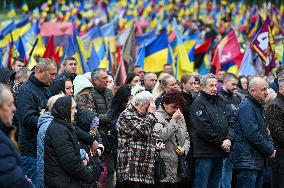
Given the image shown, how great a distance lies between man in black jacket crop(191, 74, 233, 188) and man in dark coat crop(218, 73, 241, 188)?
26.6 inches

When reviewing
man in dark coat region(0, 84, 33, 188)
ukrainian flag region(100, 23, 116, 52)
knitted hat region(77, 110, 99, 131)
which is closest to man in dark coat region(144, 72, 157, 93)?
knitted hat region(77, 110, 99, 131)

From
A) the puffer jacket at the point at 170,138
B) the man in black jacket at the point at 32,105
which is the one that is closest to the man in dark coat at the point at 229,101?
the puffer jacket at the point at 170,138

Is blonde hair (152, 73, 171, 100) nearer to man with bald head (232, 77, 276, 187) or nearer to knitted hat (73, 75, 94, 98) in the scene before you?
man with bald head (232, 77, 276, 187)

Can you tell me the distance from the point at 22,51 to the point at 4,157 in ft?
34.7

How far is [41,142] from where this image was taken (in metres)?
8.31

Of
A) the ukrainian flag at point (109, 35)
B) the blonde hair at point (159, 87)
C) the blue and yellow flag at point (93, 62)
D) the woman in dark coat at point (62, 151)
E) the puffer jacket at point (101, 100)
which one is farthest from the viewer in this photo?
the ukrainian flag at point (109, 35)

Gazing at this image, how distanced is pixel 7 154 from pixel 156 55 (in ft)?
34.2

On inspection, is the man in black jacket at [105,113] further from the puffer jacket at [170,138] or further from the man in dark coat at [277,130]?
the man in dark coat at [277,130]

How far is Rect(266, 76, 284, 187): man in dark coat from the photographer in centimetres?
1078

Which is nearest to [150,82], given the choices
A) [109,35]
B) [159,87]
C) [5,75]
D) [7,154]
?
[159,87]

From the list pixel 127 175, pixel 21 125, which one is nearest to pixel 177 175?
pixel 127 175

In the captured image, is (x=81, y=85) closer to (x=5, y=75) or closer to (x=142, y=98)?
(x=142, y=98)

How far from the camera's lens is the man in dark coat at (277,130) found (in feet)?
35.4

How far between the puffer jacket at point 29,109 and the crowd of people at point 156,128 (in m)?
0.01
